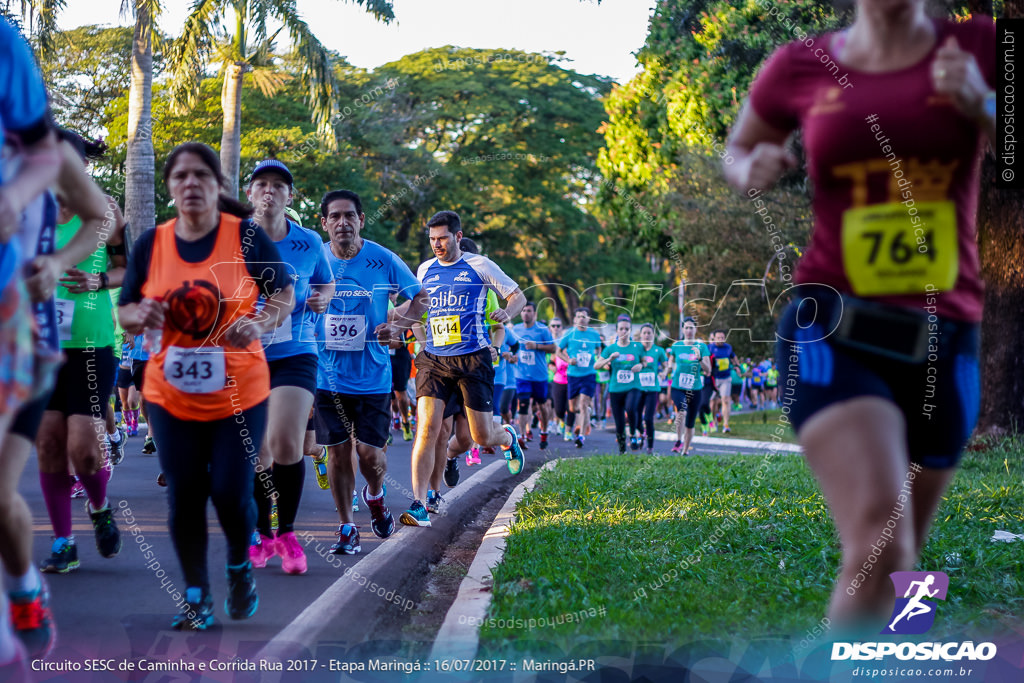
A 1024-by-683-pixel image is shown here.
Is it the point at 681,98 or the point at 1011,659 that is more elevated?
the point at 681,98

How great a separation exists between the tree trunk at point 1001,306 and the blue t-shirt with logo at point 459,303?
7555 mm

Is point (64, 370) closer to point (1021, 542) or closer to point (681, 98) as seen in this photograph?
point (1021, 542)

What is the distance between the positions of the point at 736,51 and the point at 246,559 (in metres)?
13.6

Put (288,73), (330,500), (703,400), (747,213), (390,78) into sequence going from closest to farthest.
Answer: (330,500) < (703,400) < (747,213) < (288,73) < (390,78)

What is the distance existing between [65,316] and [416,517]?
2631mm

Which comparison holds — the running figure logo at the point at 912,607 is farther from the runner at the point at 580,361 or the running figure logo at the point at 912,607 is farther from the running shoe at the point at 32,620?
the runner at the point at 580,361

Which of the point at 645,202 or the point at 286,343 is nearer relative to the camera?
the point at 286,343

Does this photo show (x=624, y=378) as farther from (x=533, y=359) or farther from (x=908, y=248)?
(x=908, y=248)

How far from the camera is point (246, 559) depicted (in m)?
4.67

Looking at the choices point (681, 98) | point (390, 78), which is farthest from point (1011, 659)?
point (390, 78)

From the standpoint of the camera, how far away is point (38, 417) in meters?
3.82

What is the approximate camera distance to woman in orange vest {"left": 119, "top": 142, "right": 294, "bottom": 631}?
176 inches

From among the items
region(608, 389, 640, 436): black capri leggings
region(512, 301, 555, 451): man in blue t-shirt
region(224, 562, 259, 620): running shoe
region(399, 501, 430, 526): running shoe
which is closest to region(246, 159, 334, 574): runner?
region(399, 501, 430, 526): running shoe

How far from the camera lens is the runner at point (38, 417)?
3.38 m
